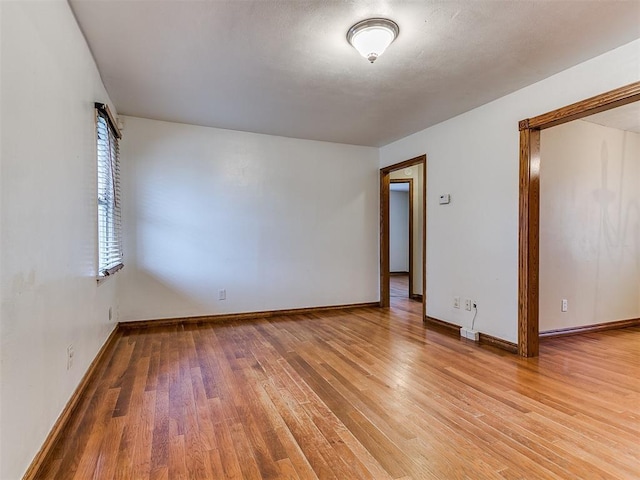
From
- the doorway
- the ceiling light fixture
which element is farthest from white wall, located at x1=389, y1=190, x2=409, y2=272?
the ceiling light fixture

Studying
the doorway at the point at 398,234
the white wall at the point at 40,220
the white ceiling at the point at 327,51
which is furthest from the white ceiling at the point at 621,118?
the doorway at the point at 398,234

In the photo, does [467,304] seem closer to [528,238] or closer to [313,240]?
[528,238]

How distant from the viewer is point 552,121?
2809 millimetres

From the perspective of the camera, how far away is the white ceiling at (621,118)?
11.3ft

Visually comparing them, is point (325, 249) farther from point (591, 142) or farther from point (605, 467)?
point (605, 467)

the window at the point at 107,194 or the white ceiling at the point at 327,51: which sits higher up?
the white ceiling at the point at 327,51

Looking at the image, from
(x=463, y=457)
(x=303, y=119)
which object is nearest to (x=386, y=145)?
(x=303, y=119)

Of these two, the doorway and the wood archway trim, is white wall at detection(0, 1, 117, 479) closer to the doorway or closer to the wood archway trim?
the wood archway trim

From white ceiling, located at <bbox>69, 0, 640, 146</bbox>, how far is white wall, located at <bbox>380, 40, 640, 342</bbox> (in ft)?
0.45

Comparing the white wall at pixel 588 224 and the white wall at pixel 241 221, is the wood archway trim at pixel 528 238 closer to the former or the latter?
the white wall at pixel 588 224

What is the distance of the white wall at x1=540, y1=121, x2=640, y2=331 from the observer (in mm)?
3590

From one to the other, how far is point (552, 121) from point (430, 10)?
1.55 m

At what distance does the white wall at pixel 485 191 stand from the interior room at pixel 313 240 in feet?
0.08

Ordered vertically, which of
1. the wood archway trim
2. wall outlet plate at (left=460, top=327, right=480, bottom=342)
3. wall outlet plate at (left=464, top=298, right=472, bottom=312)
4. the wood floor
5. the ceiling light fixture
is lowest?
the wood floor
